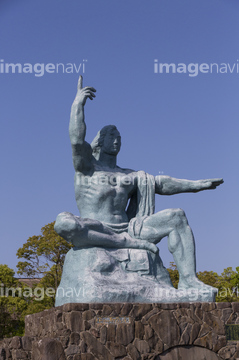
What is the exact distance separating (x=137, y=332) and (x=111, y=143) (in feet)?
11.1

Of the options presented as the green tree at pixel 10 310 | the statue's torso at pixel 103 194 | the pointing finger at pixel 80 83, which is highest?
the pointing finger at pixel 80 83

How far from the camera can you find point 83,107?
8.30 m

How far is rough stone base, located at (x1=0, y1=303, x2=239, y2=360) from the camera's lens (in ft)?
22.4

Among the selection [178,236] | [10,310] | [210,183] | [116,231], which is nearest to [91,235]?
[116,231]

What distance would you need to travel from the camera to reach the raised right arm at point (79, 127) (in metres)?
8.24

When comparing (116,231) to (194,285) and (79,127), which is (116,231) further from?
(79,127)

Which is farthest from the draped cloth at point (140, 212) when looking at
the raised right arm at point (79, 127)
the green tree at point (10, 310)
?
the green tree at point (10, 310)

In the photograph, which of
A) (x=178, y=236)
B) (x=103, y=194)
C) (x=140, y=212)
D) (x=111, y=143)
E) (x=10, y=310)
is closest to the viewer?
(x=178, y=236)

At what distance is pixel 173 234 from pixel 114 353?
2223mm

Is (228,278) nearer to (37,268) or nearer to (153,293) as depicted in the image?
(37,268)

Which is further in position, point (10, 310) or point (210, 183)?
point (10, 310)

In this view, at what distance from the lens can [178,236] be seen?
8.23 meters

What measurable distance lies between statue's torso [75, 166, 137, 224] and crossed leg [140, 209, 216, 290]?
552 mm

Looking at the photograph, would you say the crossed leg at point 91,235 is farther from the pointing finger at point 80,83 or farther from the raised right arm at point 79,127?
the pointing finger at point 80,83
